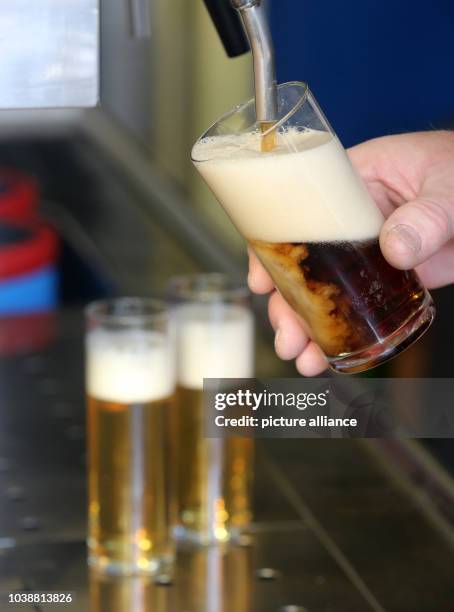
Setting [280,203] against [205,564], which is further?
[205,564]

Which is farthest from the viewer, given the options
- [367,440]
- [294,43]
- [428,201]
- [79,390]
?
[294,43]

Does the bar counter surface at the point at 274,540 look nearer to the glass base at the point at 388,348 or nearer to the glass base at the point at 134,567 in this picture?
the glass base at the point at 134,567

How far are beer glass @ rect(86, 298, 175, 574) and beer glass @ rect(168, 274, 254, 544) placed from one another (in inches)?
2.8

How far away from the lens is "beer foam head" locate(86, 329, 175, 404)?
1.16 m

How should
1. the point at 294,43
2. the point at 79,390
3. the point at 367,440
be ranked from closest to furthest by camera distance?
the point at 367,440
the point at 79,390
the point at 294,43

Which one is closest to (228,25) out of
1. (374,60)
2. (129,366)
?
(129,366)

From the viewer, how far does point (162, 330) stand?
1186 millimetres

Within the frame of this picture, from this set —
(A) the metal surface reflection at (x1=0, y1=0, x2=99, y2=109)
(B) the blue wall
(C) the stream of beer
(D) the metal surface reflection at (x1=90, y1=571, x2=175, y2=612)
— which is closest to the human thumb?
(C) the stream of beer

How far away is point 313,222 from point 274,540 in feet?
1.45

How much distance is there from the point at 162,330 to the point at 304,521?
0.94ft

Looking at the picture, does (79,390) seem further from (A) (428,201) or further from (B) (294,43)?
(B) (294,43)

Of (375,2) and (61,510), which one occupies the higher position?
(375,2)

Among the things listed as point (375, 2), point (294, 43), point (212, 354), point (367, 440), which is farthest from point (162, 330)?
point (294, 43)

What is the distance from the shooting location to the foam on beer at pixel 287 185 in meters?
0.92
